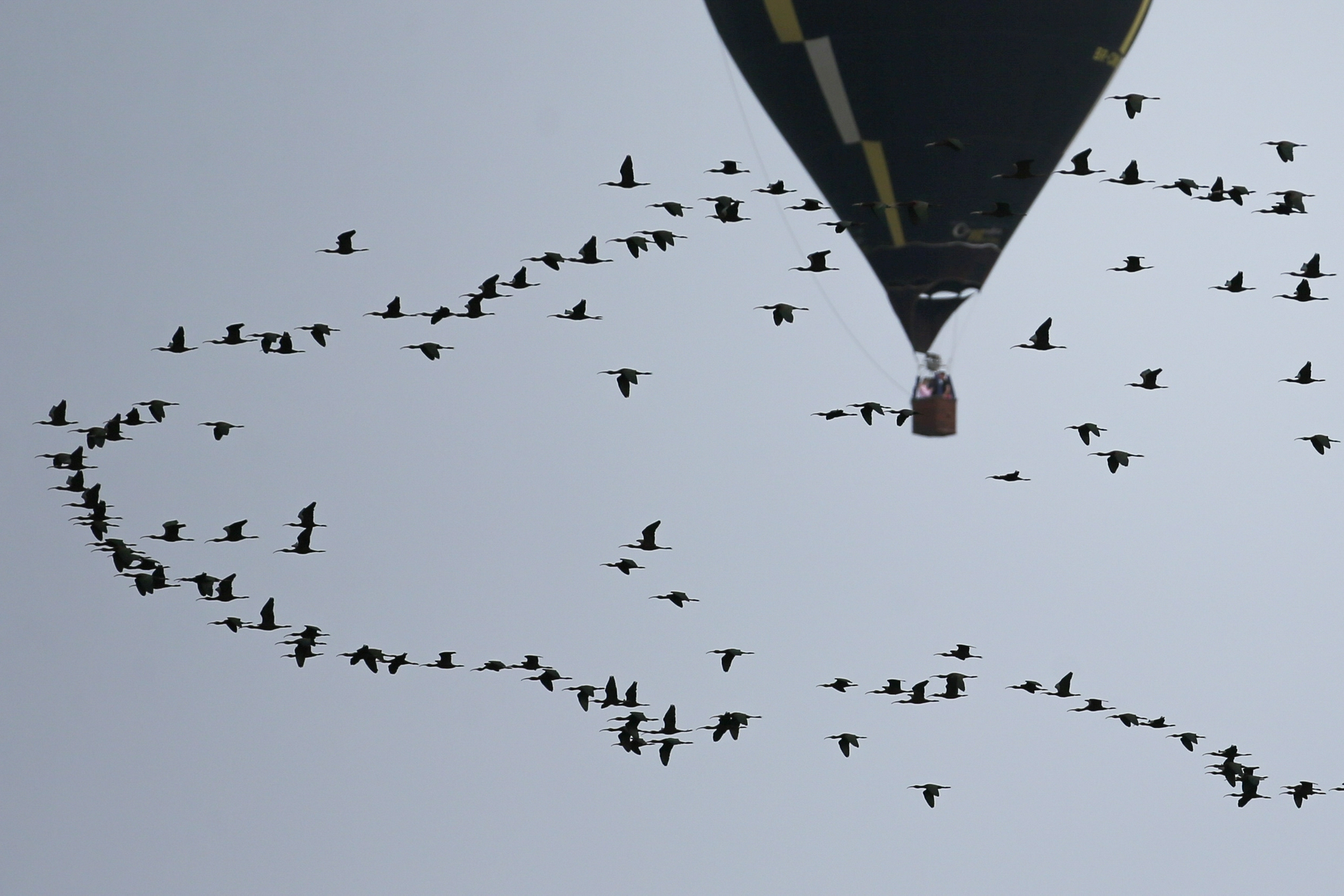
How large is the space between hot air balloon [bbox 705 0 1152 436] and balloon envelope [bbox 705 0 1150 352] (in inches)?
1.2

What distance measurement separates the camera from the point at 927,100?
166 feet

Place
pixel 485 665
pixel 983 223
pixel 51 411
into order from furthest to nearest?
pixel 983 223 < pixel 51 411 < pixel 485 665

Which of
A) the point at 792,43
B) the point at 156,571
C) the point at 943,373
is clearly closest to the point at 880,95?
the point at 792,43

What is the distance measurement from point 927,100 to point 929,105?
113mm

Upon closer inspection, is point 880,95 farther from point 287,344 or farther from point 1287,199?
point 287,344

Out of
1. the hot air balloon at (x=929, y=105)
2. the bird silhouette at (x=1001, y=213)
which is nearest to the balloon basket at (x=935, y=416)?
the hot air balloon at (x=929, y=105)

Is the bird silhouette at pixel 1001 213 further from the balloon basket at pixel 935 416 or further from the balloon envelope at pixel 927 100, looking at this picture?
the balloon basket at pixel 935 416

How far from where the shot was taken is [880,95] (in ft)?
167

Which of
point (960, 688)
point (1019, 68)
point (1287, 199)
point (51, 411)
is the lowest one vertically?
point (960, 688)

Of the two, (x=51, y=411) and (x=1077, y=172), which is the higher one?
(x=1077, y=172)

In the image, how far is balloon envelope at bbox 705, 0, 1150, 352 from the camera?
5034cm

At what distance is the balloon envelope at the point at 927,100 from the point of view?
5034cm

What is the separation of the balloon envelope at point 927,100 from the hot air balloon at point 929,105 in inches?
1.2

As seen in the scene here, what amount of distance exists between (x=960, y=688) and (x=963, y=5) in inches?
584
